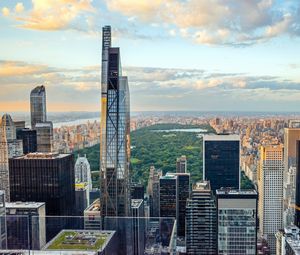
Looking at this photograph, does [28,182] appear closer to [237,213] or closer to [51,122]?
[51,122]

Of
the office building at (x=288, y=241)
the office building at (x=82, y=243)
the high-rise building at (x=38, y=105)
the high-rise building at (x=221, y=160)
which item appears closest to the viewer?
the office building at (x=82, y=243)

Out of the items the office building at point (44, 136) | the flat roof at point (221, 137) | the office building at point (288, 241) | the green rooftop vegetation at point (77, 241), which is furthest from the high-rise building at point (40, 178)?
the office building at point (288, 241)

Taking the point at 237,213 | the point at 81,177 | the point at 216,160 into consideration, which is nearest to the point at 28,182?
the point at 81,177

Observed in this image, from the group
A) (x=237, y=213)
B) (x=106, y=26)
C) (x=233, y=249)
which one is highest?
(x=106, y=26)

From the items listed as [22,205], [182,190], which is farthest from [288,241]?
[22,205]

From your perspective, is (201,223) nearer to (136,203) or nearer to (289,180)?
(136,203)

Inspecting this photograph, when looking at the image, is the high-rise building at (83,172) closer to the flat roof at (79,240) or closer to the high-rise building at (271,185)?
the flat roof at (79,240)
